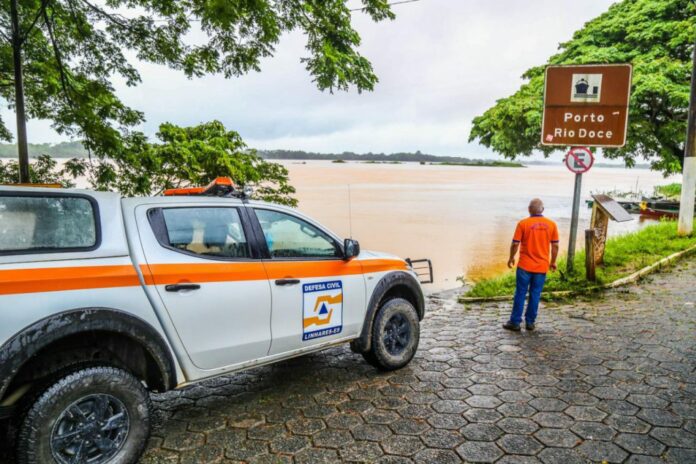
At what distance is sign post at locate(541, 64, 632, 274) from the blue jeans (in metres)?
2.50

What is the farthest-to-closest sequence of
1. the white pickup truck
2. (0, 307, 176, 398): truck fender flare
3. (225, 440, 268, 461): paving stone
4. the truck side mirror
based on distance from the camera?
the truck side mirror < (225, 440, 268, 461): paving stone < the white pickup truck < (0, 307, 176, 398): truck fender flare

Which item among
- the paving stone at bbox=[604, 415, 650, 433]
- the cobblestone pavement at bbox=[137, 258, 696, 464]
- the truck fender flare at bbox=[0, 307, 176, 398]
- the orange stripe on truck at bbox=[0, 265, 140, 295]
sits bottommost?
the cobblestone pavement at bbox=[137, 258, 696, 464]

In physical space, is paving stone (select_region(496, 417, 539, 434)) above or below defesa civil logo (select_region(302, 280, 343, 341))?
below

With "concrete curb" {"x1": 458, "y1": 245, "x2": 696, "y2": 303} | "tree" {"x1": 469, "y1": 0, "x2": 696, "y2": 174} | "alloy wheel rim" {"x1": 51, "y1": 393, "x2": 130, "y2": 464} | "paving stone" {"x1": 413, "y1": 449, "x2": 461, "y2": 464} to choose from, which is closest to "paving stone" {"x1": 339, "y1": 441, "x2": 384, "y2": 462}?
"paving stone" {"x1": 413, "y1": 449, "x2": 461, "y2": 464}

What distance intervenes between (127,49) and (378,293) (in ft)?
20.4

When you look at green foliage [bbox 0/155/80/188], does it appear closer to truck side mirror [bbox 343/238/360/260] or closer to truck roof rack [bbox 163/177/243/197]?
truck roof rack [bbox 163/177/243/197]

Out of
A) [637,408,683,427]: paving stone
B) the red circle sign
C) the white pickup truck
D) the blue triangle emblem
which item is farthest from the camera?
the red circle sign

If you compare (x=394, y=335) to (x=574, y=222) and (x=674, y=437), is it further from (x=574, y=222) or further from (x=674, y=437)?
(x=574, y=222)

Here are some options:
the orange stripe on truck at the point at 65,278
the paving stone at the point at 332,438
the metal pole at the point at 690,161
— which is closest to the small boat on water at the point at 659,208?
the metal pole at the point at 690,161

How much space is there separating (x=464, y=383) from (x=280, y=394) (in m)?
1.69

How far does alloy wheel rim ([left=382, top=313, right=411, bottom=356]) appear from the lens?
4609 mm

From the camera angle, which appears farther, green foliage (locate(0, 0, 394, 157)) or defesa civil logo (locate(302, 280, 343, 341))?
green foliage (locate(0, 0, 394, 157))

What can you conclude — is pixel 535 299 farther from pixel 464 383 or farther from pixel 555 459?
pixel 555 459

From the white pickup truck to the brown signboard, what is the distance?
5.96m
